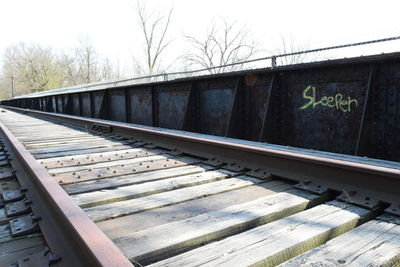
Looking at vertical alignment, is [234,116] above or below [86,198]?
above

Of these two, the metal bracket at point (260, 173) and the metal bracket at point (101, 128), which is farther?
the metal bracket at point (101, 128)

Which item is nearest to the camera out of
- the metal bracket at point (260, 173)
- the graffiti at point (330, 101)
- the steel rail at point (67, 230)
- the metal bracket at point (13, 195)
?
the steel rail at point (67, 230)

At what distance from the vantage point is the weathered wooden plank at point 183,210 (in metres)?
2.12

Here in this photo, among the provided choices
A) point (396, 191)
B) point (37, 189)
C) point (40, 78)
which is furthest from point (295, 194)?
point (40, 78)

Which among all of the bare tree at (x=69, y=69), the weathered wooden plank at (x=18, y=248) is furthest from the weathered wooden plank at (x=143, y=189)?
the bare tree at (x=69, y=69)

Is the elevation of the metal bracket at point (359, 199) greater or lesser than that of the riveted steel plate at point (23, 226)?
greater

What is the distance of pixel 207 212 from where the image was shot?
233cm

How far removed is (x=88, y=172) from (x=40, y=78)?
7784 centimetres

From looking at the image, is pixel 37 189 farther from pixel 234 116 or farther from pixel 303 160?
pixel 234 116

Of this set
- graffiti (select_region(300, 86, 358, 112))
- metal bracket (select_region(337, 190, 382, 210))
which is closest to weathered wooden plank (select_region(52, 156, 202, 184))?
metal bracket (select_region(337, 190, 382, 210))

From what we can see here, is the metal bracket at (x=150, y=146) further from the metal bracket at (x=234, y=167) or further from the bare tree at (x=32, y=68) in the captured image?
the bare tree at (x=32, y=68)

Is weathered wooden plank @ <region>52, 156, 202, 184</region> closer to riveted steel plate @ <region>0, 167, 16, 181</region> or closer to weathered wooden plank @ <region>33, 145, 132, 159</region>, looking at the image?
riveted steel plate @ <region>0, 167, 16, 181</region>

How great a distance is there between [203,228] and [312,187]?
3.97ft

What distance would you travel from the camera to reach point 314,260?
5.32 ft
